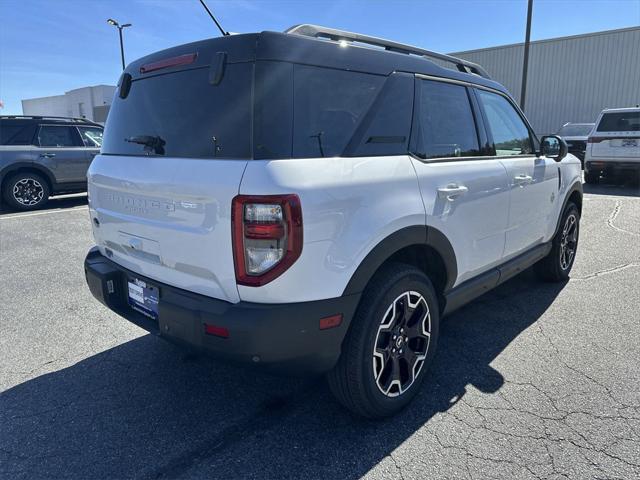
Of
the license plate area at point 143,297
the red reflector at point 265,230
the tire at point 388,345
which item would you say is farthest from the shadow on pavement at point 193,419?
the red reflector at point 265,230

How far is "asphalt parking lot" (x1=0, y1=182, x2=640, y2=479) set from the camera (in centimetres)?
220

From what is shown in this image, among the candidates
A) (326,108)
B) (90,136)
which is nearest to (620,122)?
(326,108)

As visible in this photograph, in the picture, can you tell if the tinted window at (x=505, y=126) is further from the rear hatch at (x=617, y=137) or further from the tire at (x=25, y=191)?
the tire at (x=25, y=191)

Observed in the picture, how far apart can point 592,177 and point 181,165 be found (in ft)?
42.5

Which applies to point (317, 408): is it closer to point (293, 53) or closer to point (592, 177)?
point (293, 53)

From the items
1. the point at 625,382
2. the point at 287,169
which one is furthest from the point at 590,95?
the point at 287,169

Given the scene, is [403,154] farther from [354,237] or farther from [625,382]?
[625,382]

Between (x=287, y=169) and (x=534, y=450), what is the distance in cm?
183

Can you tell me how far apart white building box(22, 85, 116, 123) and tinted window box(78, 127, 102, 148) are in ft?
116

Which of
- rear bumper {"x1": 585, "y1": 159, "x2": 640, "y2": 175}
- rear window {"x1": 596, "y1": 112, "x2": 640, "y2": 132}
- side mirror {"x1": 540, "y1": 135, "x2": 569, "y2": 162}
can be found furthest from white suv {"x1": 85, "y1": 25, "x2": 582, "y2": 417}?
rear window {"x1": 596, "y1": 112, "x2": 640, "y2": 132}

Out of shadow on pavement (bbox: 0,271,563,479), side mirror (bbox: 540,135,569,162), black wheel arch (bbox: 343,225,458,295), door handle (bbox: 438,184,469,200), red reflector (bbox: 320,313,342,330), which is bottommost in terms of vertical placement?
shadow on pavement (bbox: 0,271,563,479)

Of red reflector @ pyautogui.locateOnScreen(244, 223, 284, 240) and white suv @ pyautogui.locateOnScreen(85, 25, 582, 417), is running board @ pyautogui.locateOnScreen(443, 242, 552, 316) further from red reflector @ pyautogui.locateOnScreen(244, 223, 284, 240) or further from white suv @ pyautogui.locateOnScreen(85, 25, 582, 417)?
red reflector @ pyautogui.locateOnScreen(244, 223, 284, 240)

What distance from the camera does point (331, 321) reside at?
209cm

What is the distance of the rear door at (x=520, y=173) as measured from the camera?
340 centimetres
